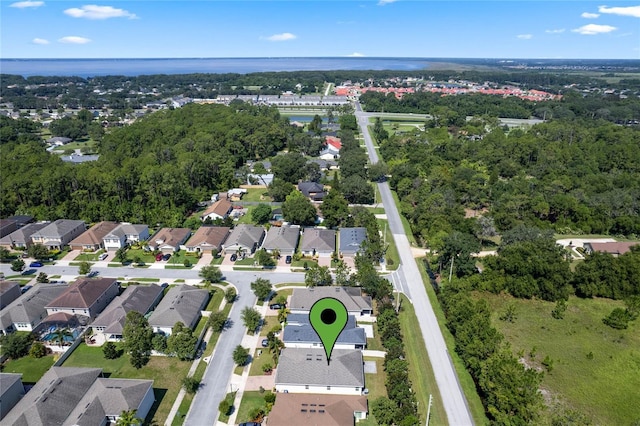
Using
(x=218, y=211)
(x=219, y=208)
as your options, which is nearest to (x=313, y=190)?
(x=219, y=208)

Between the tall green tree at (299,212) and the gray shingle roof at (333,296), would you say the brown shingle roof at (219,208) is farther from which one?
the gray shingle roof at (333,296)

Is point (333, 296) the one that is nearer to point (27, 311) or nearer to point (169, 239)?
point (169, 239)

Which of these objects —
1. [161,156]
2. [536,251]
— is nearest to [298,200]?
[536,251]

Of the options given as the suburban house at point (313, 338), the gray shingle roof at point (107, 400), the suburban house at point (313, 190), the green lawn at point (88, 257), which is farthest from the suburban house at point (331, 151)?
the gray shingle roof at point (107, 400)

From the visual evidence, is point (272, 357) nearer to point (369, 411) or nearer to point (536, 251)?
point (369, 411)

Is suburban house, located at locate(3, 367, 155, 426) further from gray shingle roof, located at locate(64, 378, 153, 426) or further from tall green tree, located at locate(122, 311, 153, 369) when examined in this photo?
tall green tree, located at locate(122, 311, 153, 369)

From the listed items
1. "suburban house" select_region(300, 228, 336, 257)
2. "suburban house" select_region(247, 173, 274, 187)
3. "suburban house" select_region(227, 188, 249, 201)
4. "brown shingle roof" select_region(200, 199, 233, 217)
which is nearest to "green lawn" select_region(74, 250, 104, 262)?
"brown shingle roof" select_region(200, 199, 233, 217)
